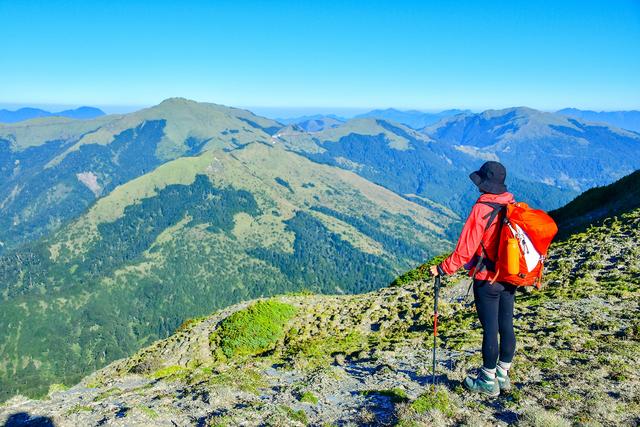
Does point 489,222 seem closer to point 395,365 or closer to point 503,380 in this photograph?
point 503,380

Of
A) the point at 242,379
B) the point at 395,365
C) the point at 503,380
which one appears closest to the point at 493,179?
the point at 503,380

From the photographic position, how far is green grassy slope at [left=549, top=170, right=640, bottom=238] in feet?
97.7

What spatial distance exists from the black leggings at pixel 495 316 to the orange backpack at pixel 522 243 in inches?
18.6

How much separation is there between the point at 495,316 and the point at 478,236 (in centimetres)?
213

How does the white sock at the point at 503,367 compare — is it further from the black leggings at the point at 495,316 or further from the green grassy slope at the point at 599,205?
the green grassy slope at the point at 599,205

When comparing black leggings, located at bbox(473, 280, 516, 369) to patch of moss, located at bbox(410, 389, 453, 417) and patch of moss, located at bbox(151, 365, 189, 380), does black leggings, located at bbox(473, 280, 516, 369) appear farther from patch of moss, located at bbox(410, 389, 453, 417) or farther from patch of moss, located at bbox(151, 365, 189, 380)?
patch of moss, located at bbox(151, 365, 189, 380)

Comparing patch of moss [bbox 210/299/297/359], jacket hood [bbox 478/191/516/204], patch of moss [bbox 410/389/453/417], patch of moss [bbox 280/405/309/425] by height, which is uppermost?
jacket hood [bbox 478/191/516/204]

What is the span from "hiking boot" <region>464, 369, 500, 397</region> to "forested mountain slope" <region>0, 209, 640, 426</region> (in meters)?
0.27

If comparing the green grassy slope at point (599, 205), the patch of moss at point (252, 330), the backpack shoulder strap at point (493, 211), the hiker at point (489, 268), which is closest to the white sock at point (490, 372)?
the hiker at point (489, 268)

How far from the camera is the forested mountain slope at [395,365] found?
32.1 ft

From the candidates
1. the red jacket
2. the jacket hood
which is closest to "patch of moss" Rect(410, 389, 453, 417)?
the red jacket

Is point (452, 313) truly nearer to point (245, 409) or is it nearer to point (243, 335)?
point (243, 335)

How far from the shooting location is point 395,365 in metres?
13.8

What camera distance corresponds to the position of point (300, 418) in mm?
10016
